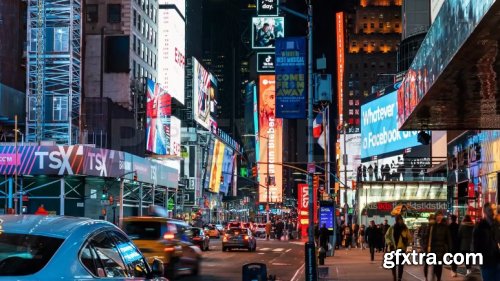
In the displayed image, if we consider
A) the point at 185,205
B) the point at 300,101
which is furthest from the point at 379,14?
the point at 300,101

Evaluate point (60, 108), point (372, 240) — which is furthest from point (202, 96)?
point (372, 240)

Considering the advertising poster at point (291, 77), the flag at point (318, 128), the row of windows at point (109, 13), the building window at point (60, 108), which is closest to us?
the advertising poster at point (291, 77)

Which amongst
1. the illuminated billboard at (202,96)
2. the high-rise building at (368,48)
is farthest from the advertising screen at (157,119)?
the high-rise building at (368,48)

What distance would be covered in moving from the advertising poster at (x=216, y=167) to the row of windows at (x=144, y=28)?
3717 centimetres

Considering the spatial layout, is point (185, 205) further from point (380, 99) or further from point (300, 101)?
point (300, 101)

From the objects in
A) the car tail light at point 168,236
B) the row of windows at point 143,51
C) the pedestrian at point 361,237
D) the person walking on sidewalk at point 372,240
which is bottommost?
the pedestrian at point 361,237

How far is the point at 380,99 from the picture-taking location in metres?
75.2

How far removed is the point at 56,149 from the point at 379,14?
117 meters

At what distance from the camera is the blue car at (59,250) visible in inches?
234

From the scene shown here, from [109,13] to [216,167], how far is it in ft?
173

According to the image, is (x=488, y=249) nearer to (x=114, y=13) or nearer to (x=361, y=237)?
(x=361, y=237)

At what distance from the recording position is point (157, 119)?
9225 cm

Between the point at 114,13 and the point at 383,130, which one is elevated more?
the point at 114,13

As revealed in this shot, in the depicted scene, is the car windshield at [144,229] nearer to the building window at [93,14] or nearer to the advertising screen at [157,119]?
the advertising screen at [157,119]
